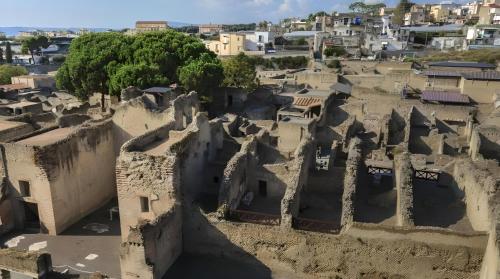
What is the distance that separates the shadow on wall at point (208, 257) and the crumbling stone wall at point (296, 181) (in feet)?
7.47

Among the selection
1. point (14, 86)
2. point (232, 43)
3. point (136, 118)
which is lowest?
point (14, 86)

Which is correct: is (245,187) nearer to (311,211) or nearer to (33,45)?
(311,211)

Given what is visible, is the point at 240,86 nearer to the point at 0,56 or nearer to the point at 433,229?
the point at 433,229

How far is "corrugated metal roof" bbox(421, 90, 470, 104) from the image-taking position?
3479cm

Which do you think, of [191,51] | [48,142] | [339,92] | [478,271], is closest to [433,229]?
[478,271]

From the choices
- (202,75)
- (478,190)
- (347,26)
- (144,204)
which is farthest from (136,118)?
(347,26)

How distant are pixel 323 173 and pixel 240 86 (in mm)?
26365

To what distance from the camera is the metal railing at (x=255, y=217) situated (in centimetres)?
1756

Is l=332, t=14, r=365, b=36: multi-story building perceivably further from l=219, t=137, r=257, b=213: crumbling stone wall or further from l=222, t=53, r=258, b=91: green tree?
l=219, t=137, r=257, b=213: crumbling stone wall

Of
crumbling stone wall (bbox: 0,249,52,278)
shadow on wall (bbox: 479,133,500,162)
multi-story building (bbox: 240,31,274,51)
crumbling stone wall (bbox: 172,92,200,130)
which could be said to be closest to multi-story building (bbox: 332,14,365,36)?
multi-story building (bbox: 240,31,274,51)

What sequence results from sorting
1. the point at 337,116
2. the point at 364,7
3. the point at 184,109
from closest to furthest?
1. the point at 184,109
2. the point at 337,116
3. the point at 364,7

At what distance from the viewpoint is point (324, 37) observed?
85688mm

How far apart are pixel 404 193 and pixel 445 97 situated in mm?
20460

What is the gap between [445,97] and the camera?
1394 inches
